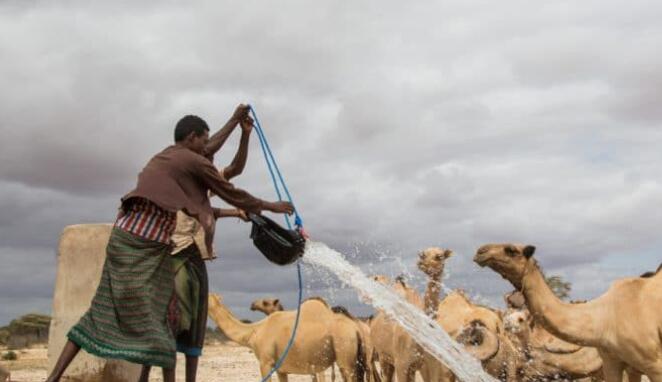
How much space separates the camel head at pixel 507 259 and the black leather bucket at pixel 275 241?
2.77 metres

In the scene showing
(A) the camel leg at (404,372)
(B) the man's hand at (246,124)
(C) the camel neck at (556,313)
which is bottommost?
(A) the camel leg at (404,372)

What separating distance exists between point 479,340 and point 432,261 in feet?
4.24

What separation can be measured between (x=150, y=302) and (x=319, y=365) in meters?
10.3

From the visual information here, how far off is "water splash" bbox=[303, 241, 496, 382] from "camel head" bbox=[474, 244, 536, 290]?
2.75ft

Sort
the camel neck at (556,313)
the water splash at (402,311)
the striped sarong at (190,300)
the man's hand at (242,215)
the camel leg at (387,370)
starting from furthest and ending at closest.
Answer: the camel leg at (387,370)
the camel neck at (556,313)
the water splash at (402,311)
the man's hand at (242,215)
the striped sarong at (190,300)

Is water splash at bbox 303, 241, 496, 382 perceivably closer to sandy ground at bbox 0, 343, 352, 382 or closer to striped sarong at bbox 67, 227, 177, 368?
striped sarong at bbox 67, 227, 177, 368

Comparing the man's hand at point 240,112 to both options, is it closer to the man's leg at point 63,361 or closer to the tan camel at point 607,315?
the man's leg at point 63,361

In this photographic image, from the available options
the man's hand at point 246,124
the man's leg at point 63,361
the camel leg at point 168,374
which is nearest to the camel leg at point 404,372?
the man's hand at point 246,124

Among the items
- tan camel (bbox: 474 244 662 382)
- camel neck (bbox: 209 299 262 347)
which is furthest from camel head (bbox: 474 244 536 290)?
camel neck (bbox: 209 299 262 347)

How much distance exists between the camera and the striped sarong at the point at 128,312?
251 inches

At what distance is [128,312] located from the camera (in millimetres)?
6438

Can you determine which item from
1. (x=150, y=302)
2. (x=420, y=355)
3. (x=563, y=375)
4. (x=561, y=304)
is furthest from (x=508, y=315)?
(x=150, y=302)

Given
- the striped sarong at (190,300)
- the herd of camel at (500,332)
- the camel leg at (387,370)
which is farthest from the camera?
the camel leg at (387,370)

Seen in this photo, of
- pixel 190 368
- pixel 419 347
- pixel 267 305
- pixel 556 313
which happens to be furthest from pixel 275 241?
pixel 267 305
